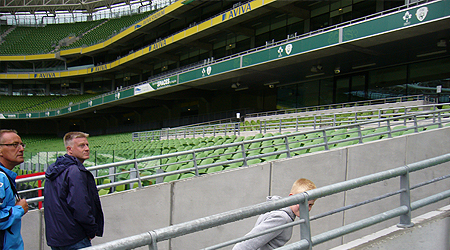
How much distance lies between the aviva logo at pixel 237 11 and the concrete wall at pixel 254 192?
16.8m

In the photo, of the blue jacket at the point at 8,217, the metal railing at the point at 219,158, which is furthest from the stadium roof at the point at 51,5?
the blue jacket at the point at 8,217

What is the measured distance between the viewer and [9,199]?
2.46 meters

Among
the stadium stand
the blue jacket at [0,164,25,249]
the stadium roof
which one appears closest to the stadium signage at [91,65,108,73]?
the stadium stand

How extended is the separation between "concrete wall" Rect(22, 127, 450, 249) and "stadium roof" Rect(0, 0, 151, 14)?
4513 centimetres

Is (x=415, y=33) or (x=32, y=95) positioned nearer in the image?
(x=415, y=33)

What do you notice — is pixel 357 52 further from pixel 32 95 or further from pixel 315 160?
pixel 32 95

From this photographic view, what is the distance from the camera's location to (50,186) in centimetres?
271

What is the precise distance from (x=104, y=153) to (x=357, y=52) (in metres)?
14.5

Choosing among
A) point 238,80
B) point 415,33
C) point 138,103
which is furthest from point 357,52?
point 138,103

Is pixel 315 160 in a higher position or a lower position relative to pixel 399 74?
lower

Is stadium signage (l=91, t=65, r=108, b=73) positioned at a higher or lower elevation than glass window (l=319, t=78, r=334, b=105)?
higher

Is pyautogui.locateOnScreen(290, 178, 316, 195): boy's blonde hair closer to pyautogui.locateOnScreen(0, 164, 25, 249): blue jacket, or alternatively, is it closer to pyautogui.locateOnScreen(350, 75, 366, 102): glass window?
pyautogui.locateOnScreen(0, 164, 25, 249): blue jacket

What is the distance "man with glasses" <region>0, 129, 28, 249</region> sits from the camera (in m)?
2.35

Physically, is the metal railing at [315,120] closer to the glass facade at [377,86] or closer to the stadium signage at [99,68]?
the glass facade at [377,86]
